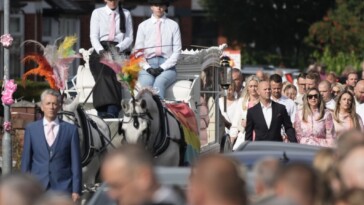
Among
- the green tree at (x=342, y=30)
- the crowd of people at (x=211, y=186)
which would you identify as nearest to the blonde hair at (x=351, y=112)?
the crowd of people at (x=211, y=186)

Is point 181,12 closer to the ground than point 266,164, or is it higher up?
higher up

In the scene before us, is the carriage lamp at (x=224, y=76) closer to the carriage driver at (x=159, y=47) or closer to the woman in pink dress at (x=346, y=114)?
the carriage driver at (x=159, y=47)

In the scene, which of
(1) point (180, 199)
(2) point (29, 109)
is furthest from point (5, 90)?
(1) point (180, 199)

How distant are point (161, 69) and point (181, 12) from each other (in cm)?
3344

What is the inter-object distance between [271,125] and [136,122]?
1.94m

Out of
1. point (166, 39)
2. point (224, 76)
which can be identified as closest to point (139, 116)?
point (166, 39)

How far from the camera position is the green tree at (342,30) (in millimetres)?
51656

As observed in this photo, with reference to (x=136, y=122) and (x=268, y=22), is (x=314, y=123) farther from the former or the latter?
(x=268, y=22)

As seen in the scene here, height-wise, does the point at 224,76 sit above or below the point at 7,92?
above

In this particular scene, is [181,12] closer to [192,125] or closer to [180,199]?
[192,125]

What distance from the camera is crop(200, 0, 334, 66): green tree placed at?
206 feet

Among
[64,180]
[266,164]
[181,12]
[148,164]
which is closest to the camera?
[148,164]

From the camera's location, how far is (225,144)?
19.9 metres

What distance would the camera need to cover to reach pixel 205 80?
67.3 ft
